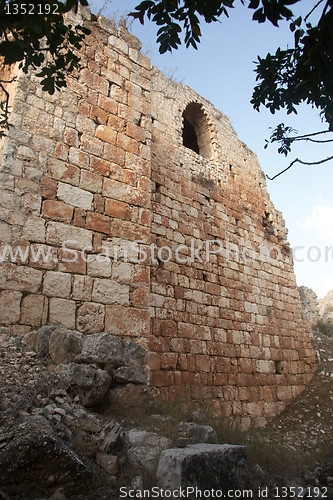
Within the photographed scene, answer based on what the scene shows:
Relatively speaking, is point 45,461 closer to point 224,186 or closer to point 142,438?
point 142,438

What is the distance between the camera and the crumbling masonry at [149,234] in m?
3.58

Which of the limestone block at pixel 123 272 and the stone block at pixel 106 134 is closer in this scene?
the limestone block at pixel 123 272

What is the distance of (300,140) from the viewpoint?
364 centimetres

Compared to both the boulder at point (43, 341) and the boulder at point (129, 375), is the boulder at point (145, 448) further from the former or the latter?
the boulder at point (43, 341)

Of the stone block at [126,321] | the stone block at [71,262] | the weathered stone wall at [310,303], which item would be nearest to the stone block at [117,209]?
the stone block at [71,262]

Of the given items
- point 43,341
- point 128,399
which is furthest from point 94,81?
point 128,399

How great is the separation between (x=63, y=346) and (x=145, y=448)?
1.14 m

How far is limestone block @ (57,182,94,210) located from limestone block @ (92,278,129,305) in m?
0.87

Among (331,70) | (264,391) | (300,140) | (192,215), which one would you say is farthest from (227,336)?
(331,70)

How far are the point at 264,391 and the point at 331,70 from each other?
5.94m

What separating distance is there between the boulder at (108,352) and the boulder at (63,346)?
76mm

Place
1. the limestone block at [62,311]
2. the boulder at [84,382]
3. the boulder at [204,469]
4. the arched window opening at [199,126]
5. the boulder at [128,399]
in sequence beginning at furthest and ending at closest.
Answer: the arched window opening at [199,126] → the limestone block at [62,311] → the boulder at [128,399] → the boulder at [84,382] → the boulder at [204,469]

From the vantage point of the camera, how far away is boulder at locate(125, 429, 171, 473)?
7.36 feet

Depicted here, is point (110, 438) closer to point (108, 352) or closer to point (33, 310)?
point (108, 352)
